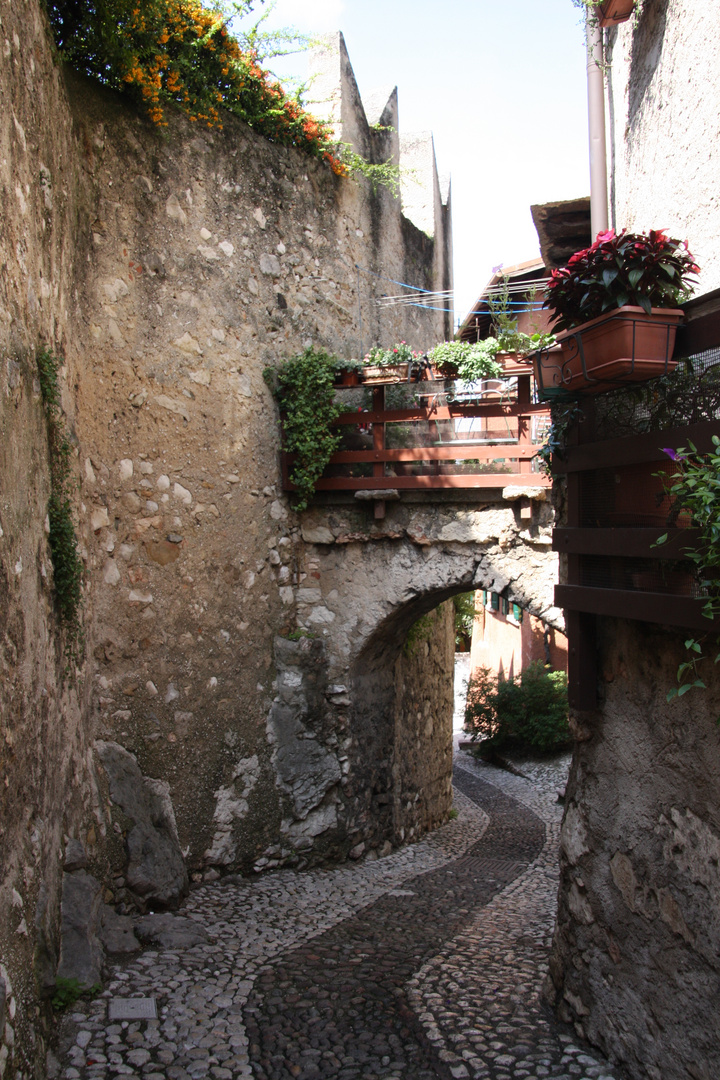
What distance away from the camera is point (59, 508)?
3.92 m

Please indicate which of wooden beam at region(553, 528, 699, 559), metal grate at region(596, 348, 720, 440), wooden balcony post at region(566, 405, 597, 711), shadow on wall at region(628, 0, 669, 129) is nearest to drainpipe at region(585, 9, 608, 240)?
shadow on wall at region(628, 0, 669, 129)

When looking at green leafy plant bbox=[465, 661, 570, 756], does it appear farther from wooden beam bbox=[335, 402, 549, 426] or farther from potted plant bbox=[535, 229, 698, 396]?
potted plant bbox=[535, 229, 698, 396]

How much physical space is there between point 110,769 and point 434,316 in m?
6.62

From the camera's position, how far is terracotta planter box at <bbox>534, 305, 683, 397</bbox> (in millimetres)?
2742

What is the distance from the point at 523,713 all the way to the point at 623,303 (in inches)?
410

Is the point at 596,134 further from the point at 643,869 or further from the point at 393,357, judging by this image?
the point at 643,869

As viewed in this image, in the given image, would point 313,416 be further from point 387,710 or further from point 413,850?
point 413,850

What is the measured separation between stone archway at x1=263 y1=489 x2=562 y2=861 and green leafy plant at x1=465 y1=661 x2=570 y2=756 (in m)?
6.08

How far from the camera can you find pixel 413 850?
6.89 metres

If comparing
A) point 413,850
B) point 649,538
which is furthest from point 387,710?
point 649,538

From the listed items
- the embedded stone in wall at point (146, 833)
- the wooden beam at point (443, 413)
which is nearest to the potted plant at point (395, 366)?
the wooden beam at point (443, 413)

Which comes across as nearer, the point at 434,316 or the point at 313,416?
the point at 313,416

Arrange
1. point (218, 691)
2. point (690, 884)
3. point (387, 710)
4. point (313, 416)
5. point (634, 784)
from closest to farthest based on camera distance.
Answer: point (690, 884), point (634, 784), point (218, 691), point (313, 416), point (387, 710)

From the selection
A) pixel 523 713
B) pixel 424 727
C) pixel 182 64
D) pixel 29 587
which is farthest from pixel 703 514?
pixel 523 713
